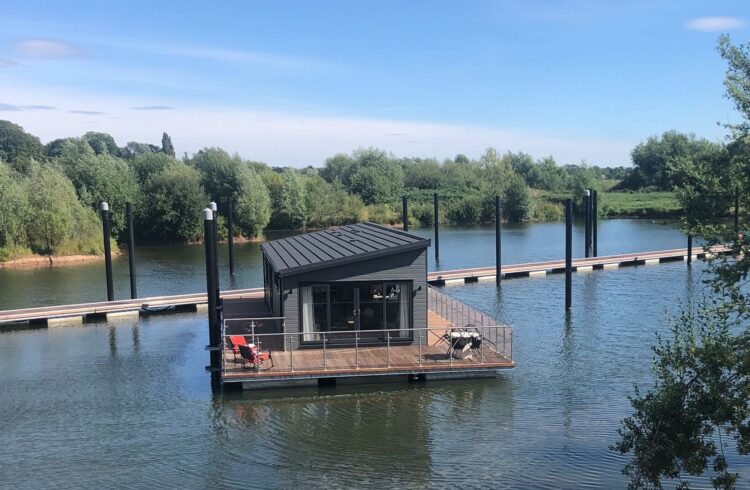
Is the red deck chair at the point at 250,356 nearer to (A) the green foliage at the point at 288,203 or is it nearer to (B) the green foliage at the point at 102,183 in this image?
(B) the green foliage at the point at 102,183

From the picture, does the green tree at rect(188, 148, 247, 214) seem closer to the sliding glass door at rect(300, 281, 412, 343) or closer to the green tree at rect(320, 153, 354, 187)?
the green tree at rect(320, 153, 354, 187)

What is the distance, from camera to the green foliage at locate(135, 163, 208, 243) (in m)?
58.5

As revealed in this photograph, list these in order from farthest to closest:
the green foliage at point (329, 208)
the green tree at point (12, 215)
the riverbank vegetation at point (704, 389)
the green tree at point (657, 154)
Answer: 1. the green tree at point (657, 154)
2. the green foliage at point (329, 208)
3. the green tree at point (12, 215)
4. the riverbank vegetation at point (704, 389)

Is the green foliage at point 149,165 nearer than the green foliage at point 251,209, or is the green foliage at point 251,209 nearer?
the green foliage at point 251,209

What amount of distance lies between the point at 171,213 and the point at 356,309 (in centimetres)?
4444

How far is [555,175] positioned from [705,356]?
94.2m

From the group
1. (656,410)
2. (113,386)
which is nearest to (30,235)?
(113,386)

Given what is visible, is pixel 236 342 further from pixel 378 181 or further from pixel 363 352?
pixel 378 181

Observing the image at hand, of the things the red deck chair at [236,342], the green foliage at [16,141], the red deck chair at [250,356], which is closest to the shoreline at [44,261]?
the red deck chair at [236,342]

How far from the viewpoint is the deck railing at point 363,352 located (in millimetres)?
16016

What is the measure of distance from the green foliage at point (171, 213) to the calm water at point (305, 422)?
3718 cm

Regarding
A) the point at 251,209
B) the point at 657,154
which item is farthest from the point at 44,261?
the point at 657,154

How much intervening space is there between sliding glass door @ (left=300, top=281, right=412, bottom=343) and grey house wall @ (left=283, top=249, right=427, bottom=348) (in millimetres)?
161

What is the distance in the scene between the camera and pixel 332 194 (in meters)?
71.6
